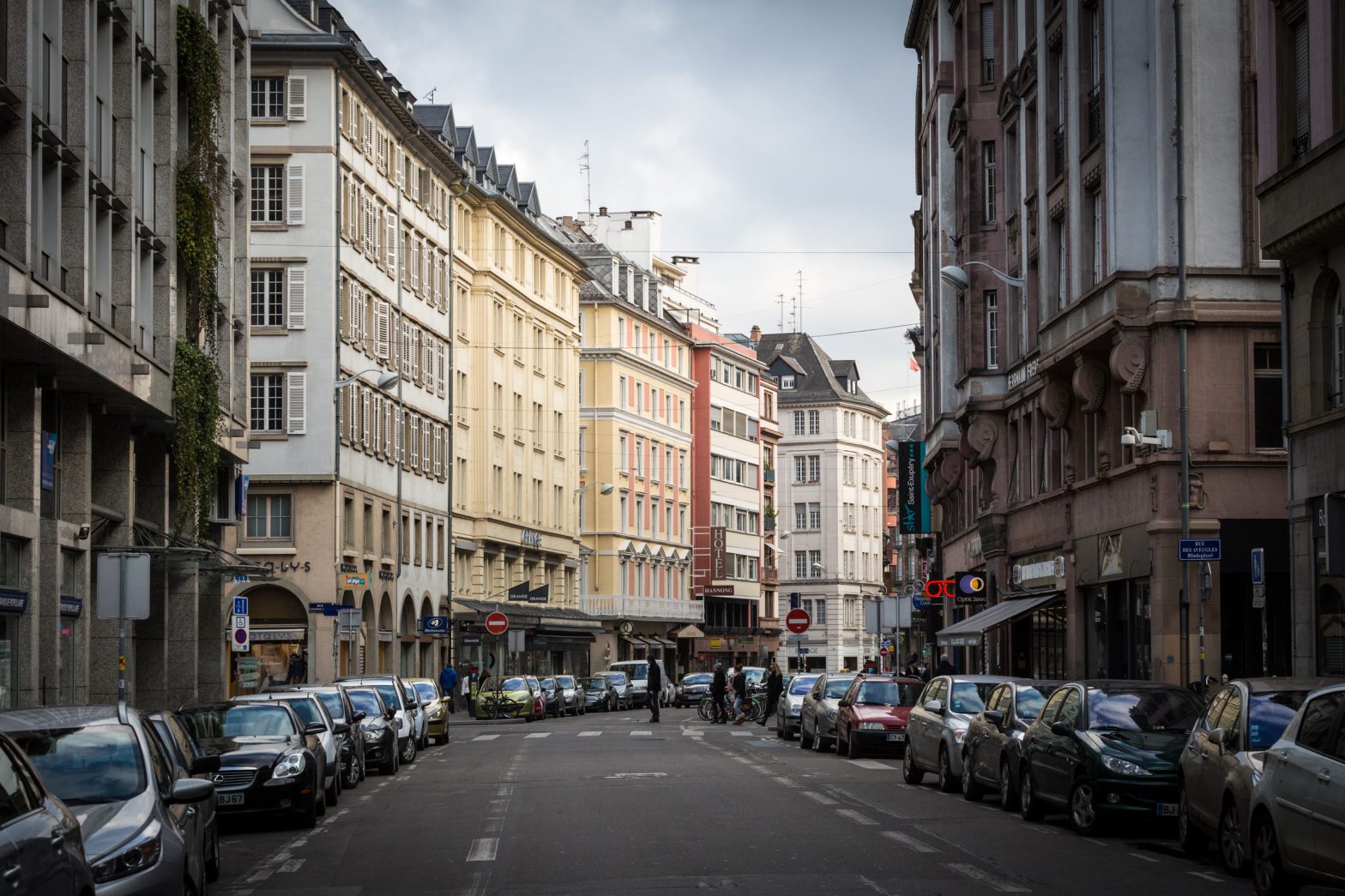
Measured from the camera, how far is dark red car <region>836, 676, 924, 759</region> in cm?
3541

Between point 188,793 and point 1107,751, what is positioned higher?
point 188,793

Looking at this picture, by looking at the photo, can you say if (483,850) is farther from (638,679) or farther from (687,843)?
(638,679)

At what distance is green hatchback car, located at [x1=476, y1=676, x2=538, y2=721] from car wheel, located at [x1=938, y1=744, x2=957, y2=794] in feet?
124

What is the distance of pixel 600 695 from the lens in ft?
255

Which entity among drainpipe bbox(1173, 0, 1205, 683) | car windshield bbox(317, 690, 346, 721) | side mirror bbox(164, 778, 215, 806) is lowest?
car windshield bbox(317, 690, 346, 721)

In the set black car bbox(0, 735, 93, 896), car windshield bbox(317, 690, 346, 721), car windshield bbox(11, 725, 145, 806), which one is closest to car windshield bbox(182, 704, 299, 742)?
car windshield bbox(317, 690, 346, 721)

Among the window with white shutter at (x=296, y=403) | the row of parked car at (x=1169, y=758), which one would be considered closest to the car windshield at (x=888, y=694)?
the row of parked car at (x=1169, y=758)

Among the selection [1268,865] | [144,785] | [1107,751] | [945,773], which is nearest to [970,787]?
[945,773]

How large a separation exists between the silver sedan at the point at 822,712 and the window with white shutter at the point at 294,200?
29241 millimetres

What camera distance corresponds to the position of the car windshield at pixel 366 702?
109ft

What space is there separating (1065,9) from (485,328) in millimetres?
47008

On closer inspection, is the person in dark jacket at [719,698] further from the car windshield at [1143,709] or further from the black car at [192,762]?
the black car at [192,762]

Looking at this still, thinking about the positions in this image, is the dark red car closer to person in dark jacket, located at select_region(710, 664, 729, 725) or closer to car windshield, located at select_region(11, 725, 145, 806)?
person in dark jacket, located at select_region(710, 664, 729, 725)

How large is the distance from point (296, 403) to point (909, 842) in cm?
4733
